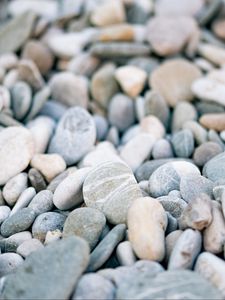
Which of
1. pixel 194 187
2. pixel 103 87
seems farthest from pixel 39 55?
pixel 194 187

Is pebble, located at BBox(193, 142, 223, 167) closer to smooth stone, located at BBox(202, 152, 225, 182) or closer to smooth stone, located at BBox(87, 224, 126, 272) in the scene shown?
smooth stone, located at BBox(202, 152, 225, 182)

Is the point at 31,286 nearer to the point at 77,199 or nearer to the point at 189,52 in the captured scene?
→ the point at 77,199

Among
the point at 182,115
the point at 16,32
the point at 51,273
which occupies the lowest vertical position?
the point at 182,115

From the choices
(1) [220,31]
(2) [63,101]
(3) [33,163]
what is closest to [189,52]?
(1) [220,31]

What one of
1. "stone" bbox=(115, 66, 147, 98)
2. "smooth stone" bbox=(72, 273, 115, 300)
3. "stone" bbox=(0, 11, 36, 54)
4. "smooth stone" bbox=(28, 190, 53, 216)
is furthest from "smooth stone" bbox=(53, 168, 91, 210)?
"stone" bbox=(0, 11, 36, 54)

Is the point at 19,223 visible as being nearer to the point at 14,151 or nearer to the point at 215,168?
the point at 14,151

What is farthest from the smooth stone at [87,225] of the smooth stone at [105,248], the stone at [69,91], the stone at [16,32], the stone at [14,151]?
the stone at [16,32]
